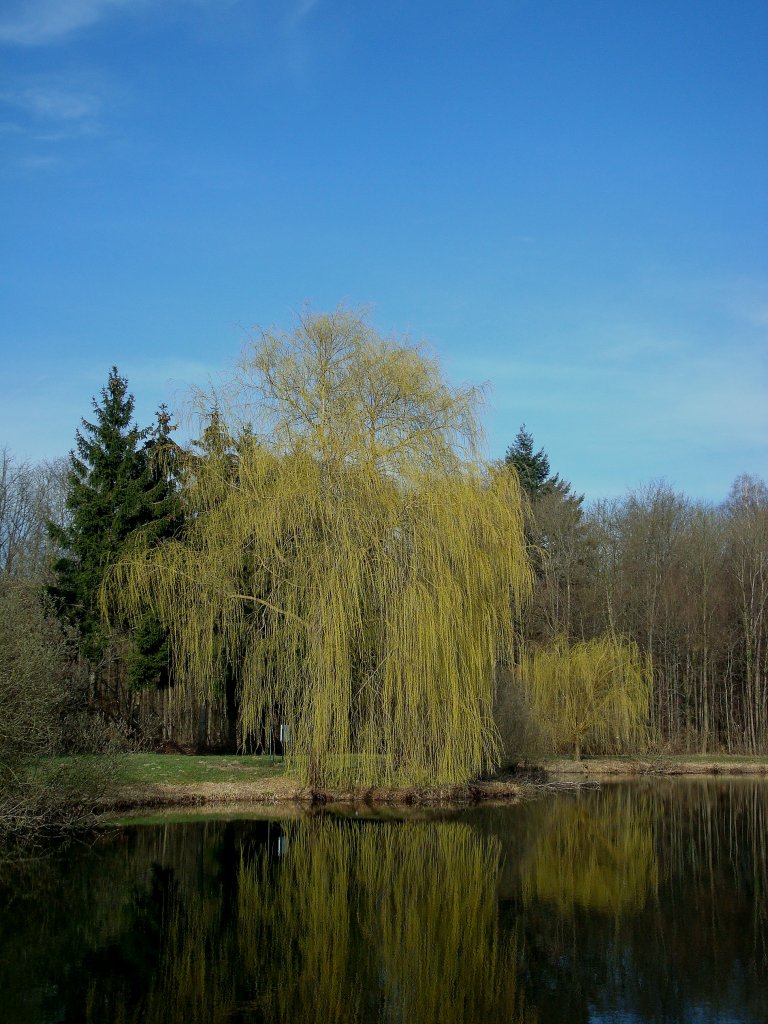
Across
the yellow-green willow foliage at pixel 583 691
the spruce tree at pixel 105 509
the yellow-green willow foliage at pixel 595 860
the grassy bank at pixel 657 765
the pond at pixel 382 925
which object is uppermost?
the spruce tree at pixel 105 509

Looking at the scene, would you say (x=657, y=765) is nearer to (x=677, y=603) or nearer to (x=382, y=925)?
(x=677, y=603)

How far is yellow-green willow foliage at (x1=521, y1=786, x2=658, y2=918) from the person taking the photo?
428 inches

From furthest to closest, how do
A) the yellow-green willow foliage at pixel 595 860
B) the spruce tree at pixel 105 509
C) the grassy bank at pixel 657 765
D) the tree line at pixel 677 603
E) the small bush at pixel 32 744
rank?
the tree line at pixel 677 603 → the grassy bank at pixel 657 765 → the spruce tree at pixel 105 509 → the small bush at pixel 32 744 → the yellow-green willow foliage at pixel 595 860

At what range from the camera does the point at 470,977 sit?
25.1 ft

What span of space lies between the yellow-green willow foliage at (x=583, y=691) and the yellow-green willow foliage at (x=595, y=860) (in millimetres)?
7587

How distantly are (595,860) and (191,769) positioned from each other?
28.3ft

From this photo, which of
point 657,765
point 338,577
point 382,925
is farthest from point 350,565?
point 657,765

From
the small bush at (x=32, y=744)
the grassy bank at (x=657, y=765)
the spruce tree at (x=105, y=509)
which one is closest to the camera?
the small bush at (x=32, y=744)

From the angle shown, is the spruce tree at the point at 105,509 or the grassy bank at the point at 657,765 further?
the grassy bank at the point at 657,765

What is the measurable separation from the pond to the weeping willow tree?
1932mm

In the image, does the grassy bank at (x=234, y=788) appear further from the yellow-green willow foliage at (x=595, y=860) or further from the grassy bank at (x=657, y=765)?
the grassy bank at (x=657, y=765)

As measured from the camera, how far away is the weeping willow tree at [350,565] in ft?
54.4

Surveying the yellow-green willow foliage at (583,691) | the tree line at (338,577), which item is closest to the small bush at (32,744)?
the tree line at (338,577)

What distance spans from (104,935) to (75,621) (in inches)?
584
